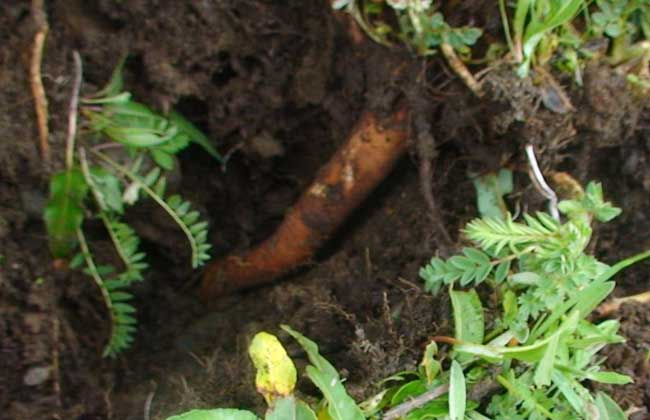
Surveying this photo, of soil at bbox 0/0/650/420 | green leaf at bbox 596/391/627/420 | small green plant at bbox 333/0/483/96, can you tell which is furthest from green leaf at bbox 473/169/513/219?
green leaf at bbox 596/391/627/420

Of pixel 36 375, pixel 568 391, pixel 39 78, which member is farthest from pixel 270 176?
pixel 568 391

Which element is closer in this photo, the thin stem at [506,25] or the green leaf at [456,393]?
the green leaf at [456,393]

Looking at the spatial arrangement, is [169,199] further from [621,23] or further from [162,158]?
[621,23]

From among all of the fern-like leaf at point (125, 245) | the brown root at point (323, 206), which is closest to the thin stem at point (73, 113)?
the fern-like leaf at point (125, 245)

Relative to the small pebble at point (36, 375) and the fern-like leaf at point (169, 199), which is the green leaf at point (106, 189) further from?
the small pebble at point (36, 375)

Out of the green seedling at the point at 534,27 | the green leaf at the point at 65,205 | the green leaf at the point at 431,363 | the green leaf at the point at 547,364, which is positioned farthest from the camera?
the green leaf at the point at 65,205

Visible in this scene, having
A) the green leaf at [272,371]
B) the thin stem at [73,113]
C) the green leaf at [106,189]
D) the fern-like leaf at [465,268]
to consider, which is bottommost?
the green leaf at [272,371]
